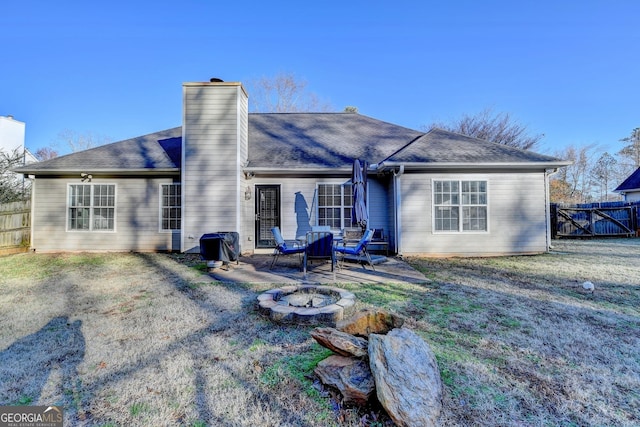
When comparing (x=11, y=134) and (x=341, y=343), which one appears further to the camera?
(x=11, y=134)

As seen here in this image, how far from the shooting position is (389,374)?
6.08ft

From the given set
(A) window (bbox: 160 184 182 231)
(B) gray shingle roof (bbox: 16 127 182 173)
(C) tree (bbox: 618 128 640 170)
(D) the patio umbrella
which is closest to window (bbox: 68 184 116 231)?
(B) gray shingle roof (bbox: 16 127 182 173)

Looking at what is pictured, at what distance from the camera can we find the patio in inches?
206

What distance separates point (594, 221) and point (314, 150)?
1327 centimetres

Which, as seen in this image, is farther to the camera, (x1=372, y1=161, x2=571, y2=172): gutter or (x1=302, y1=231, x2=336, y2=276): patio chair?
(x1=372, y1=161, x2=571, y2=172): gutter

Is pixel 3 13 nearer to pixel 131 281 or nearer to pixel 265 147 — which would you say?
pixel 265 147

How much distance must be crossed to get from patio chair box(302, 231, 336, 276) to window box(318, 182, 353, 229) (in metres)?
3.21

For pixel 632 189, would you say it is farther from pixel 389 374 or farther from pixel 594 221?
pixel 389 374

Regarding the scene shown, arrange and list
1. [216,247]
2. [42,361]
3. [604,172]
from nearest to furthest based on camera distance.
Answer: [42,361], [216,247], [604,172]

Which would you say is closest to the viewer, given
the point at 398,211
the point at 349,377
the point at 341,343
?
the point at 349,377

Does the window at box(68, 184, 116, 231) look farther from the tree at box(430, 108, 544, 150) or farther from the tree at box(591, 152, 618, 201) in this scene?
the tree at box(591, 152, 618, 201)

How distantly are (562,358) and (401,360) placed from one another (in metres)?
1.72

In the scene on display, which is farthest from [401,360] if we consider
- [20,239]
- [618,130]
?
[618,130]

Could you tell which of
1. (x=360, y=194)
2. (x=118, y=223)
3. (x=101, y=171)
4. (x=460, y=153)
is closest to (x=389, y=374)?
(x=360, y=194)
